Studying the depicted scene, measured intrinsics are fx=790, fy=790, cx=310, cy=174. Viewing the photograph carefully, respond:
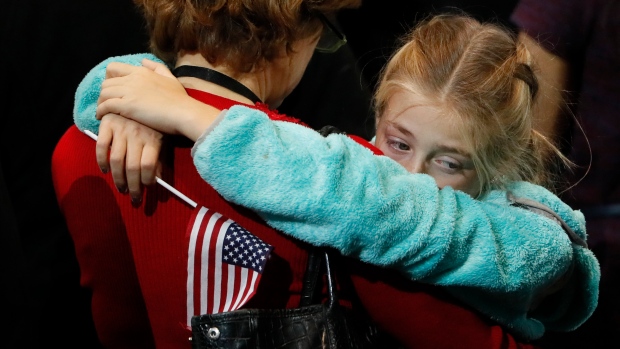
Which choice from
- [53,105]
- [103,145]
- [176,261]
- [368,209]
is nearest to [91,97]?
[103,145]

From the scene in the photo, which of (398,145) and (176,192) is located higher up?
→ (176,192)

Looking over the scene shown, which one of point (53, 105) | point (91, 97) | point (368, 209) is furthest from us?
point (53, 105)

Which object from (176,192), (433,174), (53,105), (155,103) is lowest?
(53,105)

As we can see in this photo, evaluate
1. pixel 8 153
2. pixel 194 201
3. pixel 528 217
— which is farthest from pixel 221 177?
pixel 8 153

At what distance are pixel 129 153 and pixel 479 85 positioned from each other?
2.01ft

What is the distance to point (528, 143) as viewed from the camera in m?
1.45

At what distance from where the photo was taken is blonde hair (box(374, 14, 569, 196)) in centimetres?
134

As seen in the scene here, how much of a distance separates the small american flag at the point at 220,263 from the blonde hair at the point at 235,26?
0.88 ft

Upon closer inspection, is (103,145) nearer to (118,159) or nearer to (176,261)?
(118,159)

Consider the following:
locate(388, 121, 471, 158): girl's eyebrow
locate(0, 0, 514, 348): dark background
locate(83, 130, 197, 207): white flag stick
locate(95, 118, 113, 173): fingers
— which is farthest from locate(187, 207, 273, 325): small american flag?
locate(0, 0, 514, 348): dark background

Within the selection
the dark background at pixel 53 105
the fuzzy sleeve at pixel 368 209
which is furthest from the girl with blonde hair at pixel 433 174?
the dark background at pixel 53 105

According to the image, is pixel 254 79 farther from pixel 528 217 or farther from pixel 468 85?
pixel 528 217

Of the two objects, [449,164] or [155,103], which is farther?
[449,164]

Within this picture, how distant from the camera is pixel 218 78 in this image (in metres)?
1.19
